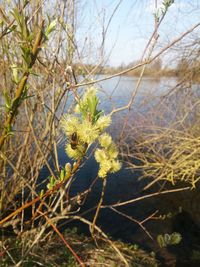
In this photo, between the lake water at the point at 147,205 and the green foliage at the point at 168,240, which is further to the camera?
the lake water at the point at 147,205

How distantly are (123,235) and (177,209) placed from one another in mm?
1998

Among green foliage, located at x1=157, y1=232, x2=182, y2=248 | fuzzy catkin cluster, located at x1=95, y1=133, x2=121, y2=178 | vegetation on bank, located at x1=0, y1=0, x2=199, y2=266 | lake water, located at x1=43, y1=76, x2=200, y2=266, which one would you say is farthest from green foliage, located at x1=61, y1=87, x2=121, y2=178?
green foliage, located at x1=157, y1=232, x2=182, y2=248

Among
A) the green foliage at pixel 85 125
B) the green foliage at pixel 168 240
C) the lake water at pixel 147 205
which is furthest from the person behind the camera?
the lake water at pixel 147 205

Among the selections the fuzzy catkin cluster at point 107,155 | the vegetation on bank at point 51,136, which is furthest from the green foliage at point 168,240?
the fuzzy catkin cluster at point 107,155

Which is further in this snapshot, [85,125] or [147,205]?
[147,205]

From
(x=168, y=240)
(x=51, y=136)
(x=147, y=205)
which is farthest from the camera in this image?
(x=147, y=205)

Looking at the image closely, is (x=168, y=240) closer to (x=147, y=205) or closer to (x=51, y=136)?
(x=147, y=205)

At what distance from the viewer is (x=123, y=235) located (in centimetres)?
536

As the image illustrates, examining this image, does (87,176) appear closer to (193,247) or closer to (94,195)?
(94,195)

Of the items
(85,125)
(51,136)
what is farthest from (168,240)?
(85,125)

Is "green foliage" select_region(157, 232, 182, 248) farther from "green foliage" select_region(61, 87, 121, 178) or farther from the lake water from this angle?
"green foliage" select_region(61, 87, 121, 178)

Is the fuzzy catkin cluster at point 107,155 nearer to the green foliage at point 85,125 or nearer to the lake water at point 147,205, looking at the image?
the green foliage at point 85,125

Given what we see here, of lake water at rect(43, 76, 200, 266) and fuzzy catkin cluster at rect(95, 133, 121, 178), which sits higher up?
fuzzy catkin cluster at rect(95, 133, 121, 178)

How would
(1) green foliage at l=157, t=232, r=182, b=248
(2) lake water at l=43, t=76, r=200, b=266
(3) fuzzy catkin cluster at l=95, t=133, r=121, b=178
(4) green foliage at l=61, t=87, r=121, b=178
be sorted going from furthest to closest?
(2) lake water at l=43, t=76, r=200, b=266, (1) green foliage at l=157, t=232, r=182, b=248, (3) fuzzy catkin cluster at l=95, t=133, r=121, b=178, (4) green foliage at l=61, t=87, r=121, b=178
